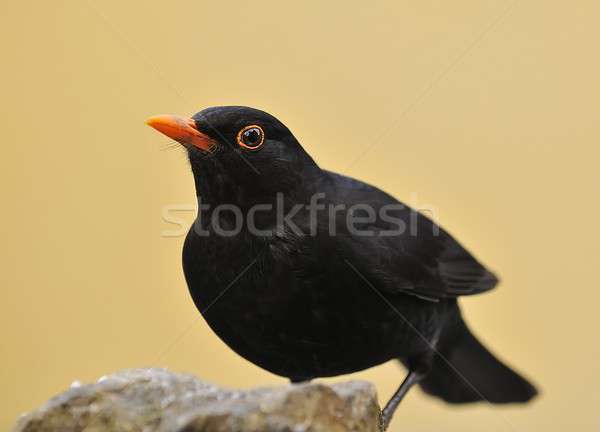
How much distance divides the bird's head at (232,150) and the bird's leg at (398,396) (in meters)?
1.50

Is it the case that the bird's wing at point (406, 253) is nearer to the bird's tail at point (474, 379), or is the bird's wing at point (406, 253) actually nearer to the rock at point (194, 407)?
the bird's tail at point (474, 379)

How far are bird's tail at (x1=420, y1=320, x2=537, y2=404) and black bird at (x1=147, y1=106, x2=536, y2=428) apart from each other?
130 cm

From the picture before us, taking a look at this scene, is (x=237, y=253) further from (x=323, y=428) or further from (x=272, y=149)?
(x=323, y=428)

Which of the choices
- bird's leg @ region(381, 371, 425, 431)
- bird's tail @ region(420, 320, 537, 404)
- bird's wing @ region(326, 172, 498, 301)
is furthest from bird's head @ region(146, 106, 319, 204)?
bird's tail @ region(420, 320, 537, 404)

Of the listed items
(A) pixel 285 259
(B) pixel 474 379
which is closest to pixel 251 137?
(A) pixel 285 259

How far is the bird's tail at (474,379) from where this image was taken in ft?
20.3

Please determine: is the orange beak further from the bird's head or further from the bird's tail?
the bird's tail

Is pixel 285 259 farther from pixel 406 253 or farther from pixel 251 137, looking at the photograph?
pixel 406 253

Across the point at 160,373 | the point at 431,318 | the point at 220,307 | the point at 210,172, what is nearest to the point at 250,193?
the point at 210,172

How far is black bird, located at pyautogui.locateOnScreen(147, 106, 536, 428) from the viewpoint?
4.38 m

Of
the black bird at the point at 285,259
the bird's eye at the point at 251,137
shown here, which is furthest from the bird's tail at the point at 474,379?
the bird's eye at the point at 251,137

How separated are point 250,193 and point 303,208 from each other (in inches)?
11.9

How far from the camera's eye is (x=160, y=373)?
387 cm

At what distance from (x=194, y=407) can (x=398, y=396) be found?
2.01 meters
